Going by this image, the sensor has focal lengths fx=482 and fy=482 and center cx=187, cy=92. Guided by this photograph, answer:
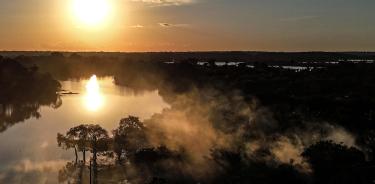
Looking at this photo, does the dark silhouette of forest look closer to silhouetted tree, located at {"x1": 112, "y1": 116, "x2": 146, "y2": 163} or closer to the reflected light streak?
the reflected light streak

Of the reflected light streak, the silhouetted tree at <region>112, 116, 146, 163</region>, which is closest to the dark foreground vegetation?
the silhouetted tree at <region>112, 116, 146, 163</region>

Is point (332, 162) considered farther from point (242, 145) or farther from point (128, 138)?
point (128, 138)

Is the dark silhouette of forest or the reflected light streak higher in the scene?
the dark silhouette of forest

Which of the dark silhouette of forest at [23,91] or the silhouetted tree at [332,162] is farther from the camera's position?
the dark silhouette of forest at [23,91]

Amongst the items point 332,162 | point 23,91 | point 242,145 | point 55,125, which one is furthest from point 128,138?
point 23,91

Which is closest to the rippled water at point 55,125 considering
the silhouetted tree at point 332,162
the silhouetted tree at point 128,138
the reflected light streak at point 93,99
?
the reflected light streak at point 93,99

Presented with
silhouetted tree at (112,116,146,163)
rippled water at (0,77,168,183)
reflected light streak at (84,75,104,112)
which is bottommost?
reflected light streak at (84,75,104,112)

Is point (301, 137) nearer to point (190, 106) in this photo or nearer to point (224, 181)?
point (224, 181)

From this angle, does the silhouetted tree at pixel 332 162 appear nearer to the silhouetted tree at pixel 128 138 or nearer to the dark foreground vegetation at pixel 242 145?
the dark foreground vegetation at pixel 242 145
